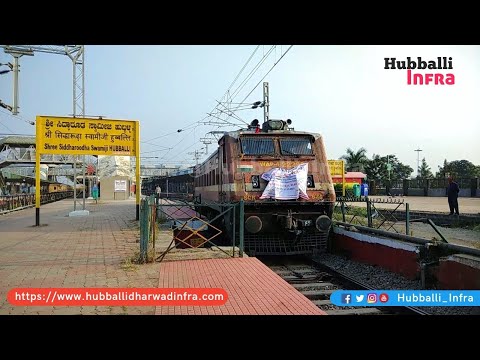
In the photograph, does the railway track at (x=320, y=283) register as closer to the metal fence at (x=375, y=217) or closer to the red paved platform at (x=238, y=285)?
the red paved platform at (x=238, y=285)

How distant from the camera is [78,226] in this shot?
37.9 ft

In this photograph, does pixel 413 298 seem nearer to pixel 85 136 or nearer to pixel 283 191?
pixel 283 191

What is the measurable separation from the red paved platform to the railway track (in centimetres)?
86

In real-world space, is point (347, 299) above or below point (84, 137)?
below

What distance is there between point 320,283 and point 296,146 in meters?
3.25

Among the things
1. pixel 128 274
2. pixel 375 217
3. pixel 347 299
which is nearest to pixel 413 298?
pixel 347 299

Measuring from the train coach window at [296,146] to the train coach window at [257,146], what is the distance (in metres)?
0.25

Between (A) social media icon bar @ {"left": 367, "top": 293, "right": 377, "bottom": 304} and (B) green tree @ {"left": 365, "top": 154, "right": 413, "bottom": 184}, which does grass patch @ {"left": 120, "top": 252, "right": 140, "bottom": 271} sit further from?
(B) green tree @ {"left": 365, "top": 154, "right": 413, "bottom": 184}

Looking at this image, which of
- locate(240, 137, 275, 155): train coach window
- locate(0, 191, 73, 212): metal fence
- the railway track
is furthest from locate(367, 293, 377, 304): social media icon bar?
locate(0, 191, 73, 212): metal fence

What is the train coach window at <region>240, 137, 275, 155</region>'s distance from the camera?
8703mm

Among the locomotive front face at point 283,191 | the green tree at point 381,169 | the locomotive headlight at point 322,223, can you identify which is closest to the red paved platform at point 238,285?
the locomotive front face at point 283,191

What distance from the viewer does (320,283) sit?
6.84 m
